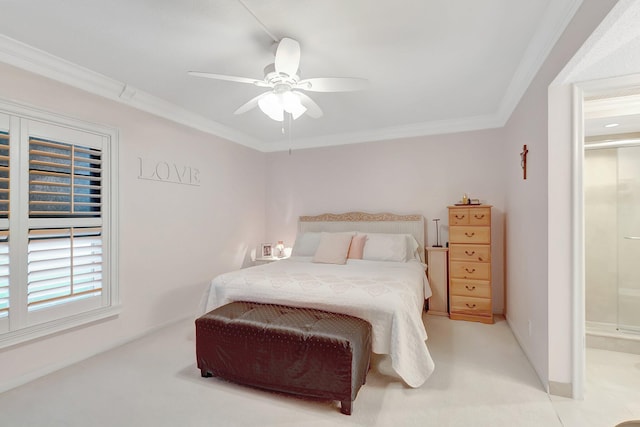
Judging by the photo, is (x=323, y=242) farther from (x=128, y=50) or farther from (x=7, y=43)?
(x=7, y=43)

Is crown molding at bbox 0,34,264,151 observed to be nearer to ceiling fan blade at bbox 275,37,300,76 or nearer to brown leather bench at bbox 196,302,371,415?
ceiling fan blade at bbox 275,37,300,76

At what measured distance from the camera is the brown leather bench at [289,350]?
182cm

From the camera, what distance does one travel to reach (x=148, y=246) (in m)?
3.09

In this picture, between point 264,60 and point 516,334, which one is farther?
point 516,334

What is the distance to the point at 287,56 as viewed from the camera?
1910 mm

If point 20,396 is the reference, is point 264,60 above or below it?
above

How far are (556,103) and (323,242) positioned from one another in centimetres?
264

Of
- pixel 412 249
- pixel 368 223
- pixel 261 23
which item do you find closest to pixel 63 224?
pixel 261 23

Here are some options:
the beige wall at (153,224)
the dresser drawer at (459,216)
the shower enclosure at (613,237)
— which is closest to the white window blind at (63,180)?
the beige wall at (153,224)

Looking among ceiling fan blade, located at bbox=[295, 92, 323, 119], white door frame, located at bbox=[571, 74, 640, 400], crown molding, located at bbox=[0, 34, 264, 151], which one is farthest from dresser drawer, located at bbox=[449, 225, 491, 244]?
crown molding, located at bbox=[0, 34, 264, 151]

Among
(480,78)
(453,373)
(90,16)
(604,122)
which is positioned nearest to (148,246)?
(90,16)

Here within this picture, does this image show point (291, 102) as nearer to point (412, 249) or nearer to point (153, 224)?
point (153, 224)

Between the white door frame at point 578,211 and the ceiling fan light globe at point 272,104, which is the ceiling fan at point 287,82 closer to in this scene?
the ceiling fan light globe at point 272,104

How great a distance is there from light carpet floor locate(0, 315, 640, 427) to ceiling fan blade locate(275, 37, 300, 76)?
220cm
